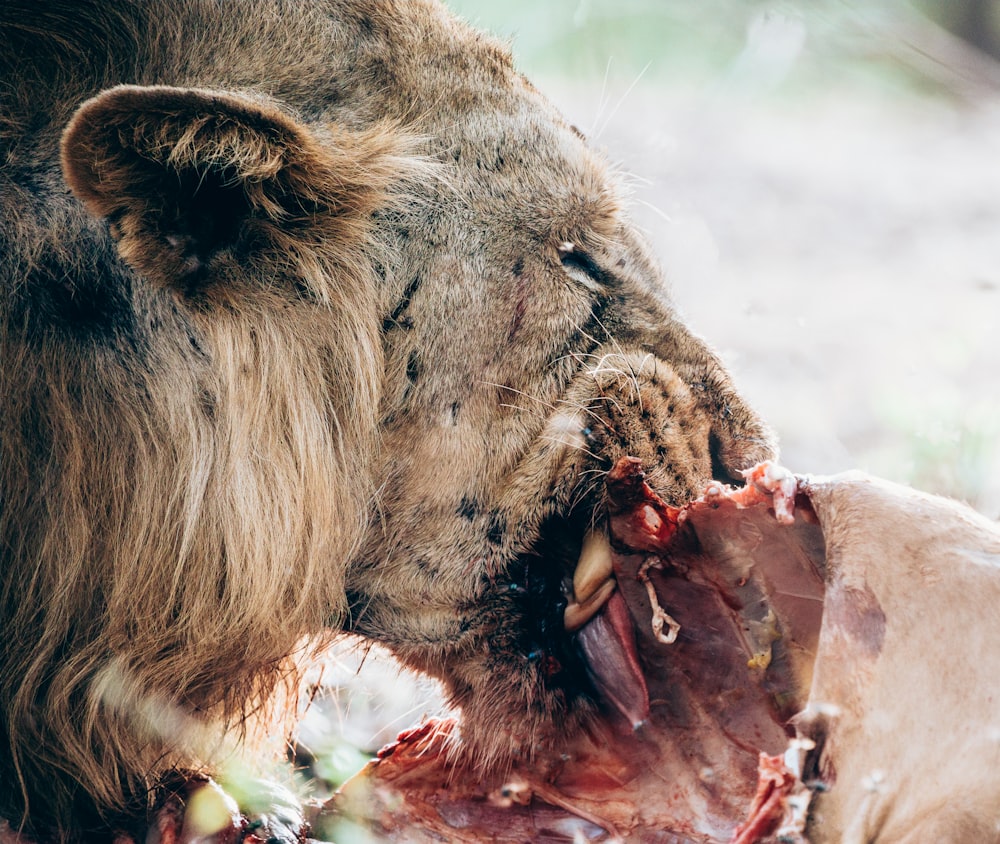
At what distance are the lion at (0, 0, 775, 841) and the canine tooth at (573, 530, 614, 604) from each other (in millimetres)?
26

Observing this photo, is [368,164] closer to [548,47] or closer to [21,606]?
[21,606]

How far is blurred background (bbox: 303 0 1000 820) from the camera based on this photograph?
387cm

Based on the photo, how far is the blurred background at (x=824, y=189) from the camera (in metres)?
3.87

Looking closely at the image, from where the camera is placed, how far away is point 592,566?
208 centimetres

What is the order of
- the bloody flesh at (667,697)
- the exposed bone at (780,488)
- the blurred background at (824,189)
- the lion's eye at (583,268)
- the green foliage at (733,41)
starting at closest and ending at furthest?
the exposed bone at (780,488), the bloody flesh at (667,697), the lion's eye at (583,268), the blurred background at (824,189), the green foliage at (733,41)

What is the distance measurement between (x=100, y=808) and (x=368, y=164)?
1241 mm

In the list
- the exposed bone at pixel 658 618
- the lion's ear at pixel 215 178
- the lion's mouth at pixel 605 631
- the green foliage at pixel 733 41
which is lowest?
the lion's mouth at pixel 605 631

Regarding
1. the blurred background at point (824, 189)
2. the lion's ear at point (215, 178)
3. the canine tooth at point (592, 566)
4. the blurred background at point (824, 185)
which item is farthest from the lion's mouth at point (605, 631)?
the blurred background at point (824, 185)

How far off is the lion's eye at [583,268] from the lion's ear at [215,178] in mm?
346

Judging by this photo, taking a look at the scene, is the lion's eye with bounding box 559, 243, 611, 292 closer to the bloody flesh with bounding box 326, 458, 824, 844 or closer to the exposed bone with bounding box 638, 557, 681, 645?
the bloody flesh with bounding box 326, 458, 824, 844

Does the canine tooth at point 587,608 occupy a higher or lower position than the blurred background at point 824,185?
lower

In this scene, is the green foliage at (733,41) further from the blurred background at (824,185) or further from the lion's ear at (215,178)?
the lion's ear at (215,178)

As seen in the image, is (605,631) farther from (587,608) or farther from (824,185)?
(824,185)

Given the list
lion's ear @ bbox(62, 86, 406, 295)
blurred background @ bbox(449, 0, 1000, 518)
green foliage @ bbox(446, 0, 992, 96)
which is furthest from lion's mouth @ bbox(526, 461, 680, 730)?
green foliage @ bbox(446, 0, 992, 96)
